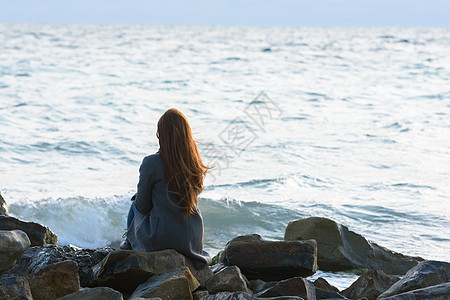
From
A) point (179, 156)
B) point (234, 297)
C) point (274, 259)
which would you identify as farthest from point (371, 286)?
point (179, 156)

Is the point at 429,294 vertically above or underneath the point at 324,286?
above

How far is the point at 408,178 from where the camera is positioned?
34.9ft

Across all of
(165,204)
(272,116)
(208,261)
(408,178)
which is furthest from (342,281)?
(272,116)

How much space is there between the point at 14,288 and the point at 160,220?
1189 mm

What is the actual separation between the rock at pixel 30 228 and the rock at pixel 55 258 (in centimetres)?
35

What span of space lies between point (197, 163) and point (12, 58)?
93.8 feet

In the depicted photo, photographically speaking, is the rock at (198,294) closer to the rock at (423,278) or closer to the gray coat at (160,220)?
the gray coat at (160,220)

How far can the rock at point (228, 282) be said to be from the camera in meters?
4.08

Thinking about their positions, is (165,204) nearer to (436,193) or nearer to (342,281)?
(342,281)

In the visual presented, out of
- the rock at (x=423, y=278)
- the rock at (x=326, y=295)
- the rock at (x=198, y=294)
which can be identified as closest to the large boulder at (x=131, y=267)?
the rock at (x=198, y=294)

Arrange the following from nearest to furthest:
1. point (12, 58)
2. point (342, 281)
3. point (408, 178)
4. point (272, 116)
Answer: point (342, 281), point (408, 178), point (272, 116), point (12, 58)

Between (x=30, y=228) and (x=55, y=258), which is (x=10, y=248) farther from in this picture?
(x=30, y=228)

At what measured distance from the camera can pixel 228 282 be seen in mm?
4098

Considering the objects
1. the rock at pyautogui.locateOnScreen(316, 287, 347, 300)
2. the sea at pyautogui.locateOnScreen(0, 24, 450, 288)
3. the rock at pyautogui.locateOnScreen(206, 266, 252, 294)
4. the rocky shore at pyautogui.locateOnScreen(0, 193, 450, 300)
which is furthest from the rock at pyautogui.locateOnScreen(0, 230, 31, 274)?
the sea at pyautogui.locateOnScreen(0, 24, 450, 288)
